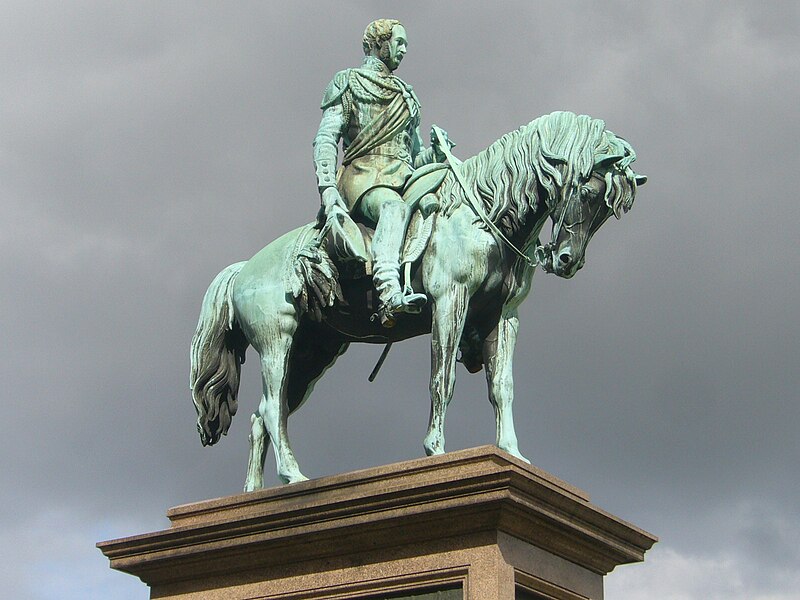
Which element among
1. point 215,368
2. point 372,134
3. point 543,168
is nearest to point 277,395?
point 215,368

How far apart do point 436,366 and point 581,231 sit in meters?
1.79

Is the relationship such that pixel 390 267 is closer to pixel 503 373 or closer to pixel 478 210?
pixel 478 210

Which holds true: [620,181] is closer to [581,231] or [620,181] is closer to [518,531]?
[581,231]

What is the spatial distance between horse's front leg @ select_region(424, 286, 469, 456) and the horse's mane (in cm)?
89

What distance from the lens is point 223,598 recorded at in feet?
45.5

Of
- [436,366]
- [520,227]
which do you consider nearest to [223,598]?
[436,366]

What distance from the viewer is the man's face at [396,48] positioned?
1571 centimetres

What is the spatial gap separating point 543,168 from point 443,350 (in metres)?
1.91

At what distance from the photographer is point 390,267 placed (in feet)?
46.1

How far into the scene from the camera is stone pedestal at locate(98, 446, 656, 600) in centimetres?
1245

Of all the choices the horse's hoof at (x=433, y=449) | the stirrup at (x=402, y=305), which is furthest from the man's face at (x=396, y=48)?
the horse's hoof at (x=433, y=449)

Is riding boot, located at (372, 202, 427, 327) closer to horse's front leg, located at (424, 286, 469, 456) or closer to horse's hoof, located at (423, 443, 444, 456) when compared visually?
horse's front leg, located at (424, 286, 469, 456)

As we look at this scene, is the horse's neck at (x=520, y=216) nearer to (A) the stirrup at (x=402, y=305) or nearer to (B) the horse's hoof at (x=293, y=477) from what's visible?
(A) the stirrup at (x=402, y=305)

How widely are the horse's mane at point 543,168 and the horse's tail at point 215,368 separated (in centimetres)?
273
